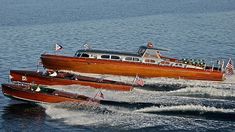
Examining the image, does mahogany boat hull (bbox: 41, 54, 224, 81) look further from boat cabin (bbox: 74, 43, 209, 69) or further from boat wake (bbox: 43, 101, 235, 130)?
boat wake (bbox: 43, 101, 235, 130)

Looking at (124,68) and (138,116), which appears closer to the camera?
(138,116)

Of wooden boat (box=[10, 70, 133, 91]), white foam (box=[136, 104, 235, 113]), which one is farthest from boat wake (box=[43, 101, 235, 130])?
wooden boat (box=[10, 70, 133, 91])

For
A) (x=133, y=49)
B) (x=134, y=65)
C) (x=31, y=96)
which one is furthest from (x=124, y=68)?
(x=133, y=49)

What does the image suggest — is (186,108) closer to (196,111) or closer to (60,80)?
(196,111)

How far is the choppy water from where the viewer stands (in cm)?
3462

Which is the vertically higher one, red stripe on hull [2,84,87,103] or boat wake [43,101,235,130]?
red stripe on hull [2,84,87,103]

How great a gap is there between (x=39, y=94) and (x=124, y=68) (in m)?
12.4

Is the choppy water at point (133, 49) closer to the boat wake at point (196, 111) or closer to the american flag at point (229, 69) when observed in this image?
the boat wake at point (196, 111)

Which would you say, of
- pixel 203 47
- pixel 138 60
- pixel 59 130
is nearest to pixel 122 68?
pixel 138 60

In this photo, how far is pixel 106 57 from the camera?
49.6m

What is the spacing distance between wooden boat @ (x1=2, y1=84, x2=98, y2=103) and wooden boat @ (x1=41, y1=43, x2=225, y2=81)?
30.9 feet

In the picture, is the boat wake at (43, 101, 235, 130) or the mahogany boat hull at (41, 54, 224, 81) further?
the mahogany boat hull at (41, 54, 224, 81)

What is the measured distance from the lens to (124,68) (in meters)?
48.6

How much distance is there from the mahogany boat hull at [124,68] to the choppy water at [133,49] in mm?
1195
